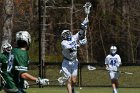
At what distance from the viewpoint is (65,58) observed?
51.4 ft

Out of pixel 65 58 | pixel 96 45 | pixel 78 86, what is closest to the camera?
pixel 65 58

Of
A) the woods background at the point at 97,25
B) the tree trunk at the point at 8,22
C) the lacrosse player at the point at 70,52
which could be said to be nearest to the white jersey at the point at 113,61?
the lacrosse player at the point at 70,52

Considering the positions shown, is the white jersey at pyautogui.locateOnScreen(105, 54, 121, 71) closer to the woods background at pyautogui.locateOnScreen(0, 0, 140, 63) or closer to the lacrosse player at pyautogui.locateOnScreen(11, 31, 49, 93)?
the lacrosse player at pyautogui.locateOnScreen(11, 31, 49, 93)

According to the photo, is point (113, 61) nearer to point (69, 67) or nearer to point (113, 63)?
point (113, 63)

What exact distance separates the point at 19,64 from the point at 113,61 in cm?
1302

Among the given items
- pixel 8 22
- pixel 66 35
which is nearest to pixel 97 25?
pixel 8 22

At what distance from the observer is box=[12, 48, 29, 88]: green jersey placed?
819 centimetres

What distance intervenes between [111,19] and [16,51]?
42414 mm

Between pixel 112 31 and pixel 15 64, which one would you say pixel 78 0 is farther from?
pixel 15 64

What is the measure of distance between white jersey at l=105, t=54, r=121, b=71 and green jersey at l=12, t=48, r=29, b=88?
1269cm

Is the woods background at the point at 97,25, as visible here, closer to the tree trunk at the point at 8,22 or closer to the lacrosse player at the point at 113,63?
the tree trunk at the point at 8,22

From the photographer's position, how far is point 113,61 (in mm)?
21000

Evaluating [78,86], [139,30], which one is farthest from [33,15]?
[78,86]

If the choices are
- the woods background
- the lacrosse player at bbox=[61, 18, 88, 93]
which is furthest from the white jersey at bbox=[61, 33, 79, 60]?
the woods background
